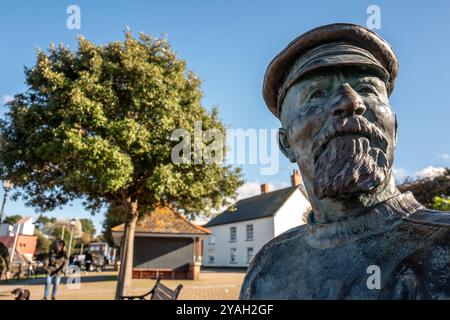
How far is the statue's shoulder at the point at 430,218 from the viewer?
4.66 feet

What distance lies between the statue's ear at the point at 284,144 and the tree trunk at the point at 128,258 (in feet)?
38.7

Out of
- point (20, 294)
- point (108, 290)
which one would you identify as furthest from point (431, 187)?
point (20, 294)

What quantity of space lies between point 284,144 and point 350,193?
0.66 m

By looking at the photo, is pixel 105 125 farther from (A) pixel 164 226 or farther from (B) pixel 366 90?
(A) pixel 164 226

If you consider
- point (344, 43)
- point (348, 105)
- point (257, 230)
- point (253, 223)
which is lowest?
point (348, 105)

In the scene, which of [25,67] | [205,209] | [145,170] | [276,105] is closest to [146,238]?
[205,209]

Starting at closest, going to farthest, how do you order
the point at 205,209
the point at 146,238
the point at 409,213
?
the point at 409,213, the point at 205,209, the point at 146,238

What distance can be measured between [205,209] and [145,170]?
3365 millimetres

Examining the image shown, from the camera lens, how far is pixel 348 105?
153 cm

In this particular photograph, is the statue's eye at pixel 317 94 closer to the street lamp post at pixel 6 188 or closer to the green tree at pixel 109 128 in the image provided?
the green tree at pixel 109 128

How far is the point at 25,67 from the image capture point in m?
12.6

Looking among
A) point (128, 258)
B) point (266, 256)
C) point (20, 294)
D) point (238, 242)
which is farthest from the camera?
point (238, 242)

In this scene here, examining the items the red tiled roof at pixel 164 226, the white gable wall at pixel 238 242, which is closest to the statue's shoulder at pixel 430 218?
the red tiled roof at pixel 164 226
